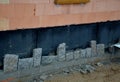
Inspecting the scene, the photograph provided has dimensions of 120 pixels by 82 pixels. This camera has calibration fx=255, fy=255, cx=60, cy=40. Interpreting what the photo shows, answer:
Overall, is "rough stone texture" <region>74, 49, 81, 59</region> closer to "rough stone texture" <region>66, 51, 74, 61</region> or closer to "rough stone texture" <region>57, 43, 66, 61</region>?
"rough stone texture" <region>66, 51, 74, 61</region>

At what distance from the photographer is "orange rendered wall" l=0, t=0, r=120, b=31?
284 cm

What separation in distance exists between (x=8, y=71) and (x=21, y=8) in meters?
0.79

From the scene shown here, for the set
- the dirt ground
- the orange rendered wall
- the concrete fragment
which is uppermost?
the orange rendered wall

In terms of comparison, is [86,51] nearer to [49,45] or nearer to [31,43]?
[49,45]

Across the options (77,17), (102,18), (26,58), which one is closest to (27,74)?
(26,58)

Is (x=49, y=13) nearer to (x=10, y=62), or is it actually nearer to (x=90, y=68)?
(x=10, y=62)

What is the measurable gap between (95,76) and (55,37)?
0.76 m

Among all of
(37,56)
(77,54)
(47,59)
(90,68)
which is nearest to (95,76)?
(90,68)

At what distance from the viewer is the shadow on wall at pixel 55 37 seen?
308 centimetres

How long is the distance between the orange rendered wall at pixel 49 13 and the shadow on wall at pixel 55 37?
15 centimetres

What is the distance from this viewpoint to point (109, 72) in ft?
11.9

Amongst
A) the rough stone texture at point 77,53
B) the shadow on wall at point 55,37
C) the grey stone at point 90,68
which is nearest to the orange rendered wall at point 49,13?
the shadow on wall at point 55,37

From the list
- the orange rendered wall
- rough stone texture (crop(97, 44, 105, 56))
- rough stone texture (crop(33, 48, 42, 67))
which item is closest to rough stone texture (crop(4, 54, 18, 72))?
rough stone texture (crop(33, 48, 42, 67))

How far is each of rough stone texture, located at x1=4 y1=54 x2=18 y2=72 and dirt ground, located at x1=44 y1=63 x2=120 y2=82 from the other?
18.7 inches
